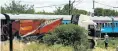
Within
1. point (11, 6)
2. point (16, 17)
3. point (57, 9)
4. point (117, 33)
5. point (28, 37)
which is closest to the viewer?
point (28, 37)

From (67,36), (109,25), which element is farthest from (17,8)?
(67,36)

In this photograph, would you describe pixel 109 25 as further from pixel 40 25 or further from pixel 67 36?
pixel 67 36

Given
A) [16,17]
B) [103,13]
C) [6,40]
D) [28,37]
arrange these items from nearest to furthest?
[6,40]
[28,37]
[16,17]
[103,13]

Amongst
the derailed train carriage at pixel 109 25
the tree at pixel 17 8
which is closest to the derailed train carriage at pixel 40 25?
the derailed train carriage at pixel 109 25

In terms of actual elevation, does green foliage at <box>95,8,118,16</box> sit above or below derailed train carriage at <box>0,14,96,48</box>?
below

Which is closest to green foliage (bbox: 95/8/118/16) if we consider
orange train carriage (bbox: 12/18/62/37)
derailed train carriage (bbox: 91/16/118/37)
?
derailed train carriage (bbox: 91/16/118/37)

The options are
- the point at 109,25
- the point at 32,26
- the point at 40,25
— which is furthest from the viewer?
the point at 109,25

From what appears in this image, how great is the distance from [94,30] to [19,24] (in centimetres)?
785

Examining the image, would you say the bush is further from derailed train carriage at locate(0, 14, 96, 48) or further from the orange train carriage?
the orange train carriage

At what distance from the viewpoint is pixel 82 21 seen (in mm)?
26484

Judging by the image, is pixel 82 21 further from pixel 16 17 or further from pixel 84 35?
pixel 16 17

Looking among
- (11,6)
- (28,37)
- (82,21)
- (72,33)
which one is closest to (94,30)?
(82,21)

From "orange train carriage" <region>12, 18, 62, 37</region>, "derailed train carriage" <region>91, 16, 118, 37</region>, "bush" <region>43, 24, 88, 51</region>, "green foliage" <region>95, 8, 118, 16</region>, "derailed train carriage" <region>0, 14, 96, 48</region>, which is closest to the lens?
"bush" <region>43, 24, 88, 51</region>

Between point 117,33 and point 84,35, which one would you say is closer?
point 84,35
